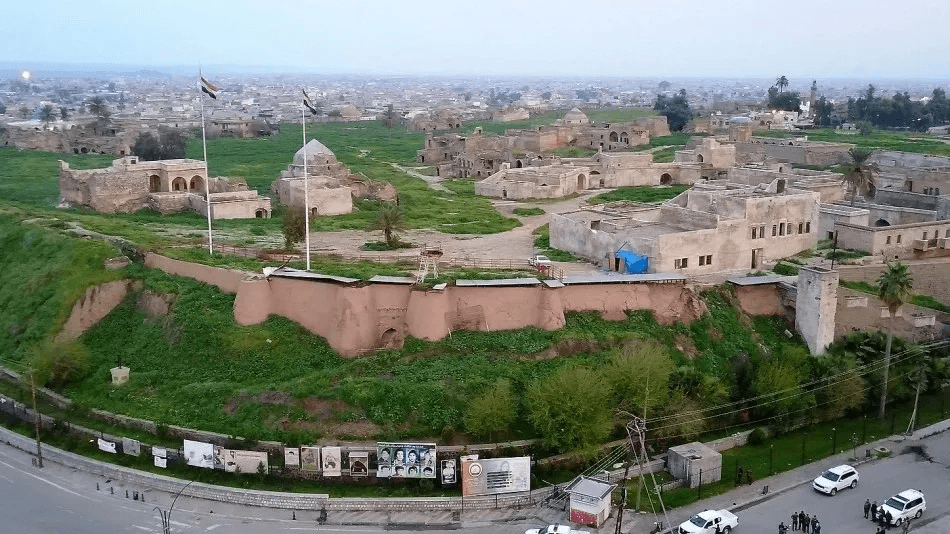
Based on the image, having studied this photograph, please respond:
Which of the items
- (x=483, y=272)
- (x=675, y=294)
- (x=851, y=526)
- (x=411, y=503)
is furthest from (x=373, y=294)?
(x=851, y=526)

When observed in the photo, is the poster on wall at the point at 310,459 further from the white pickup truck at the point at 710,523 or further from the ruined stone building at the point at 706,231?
the ruined stone building at the point at 706,231

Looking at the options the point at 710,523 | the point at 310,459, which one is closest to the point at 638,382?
the point at 710,523

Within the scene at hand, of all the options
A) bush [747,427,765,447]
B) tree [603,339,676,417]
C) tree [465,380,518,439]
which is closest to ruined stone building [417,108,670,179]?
tree [603,339,676,417]

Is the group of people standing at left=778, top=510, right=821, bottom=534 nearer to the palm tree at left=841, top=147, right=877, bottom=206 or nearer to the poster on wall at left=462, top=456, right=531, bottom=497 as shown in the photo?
the poster on wall at left=462, top=456, right=531, bottom=497

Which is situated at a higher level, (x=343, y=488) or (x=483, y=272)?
(x=483, y=272)

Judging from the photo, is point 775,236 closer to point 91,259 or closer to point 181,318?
point 181,318

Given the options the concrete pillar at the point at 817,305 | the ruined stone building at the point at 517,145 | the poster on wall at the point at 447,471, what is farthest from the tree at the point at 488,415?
the ruined stone building at the point at 517,145
